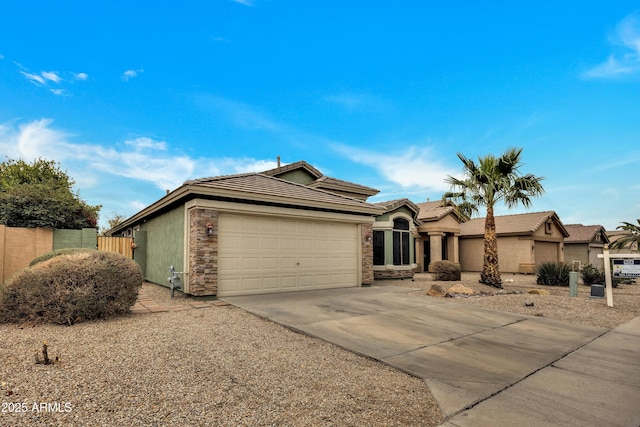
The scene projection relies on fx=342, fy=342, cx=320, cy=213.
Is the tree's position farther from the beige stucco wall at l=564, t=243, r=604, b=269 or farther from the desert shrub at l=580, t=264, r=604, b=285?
the beige stucco wall at l=564, t=243, r=604, b=269

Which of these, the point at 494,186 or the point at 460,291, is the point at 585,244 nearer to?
the point at 494,186

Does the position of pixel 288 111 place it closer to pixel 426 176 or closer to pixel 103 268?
pixel 426 176

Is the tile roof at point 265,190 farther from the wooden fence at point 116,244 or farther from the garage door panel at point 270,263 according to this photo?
the wooden fence at point 116,244

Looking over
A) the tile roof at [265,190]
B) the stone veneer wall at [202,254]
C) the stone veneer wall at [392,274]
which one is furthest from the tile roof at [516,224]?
the stone veneer wall at [202,254]

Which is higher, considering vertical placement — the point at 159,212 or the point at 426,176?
the point at 426,176

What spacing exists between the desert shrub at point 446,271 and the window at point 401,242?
1.46 m

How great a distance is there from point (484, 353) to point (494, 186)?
10656 millimetres

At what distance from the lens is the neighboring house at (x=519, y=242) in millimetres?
23797

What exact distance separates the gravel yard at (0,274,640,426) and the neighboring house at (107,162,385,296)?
3.70m

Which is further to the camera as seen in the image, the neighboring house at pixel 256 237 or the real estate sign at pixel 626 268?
the neighboring house at pixel 256 237

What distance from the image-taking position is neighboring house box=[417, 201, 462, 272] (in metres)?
23.1

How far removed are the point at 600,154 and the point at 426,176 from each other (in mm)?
8208

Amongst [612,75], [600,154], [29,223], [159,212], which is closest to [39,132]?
[29,223]

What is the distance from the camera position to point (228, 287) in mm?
10164
